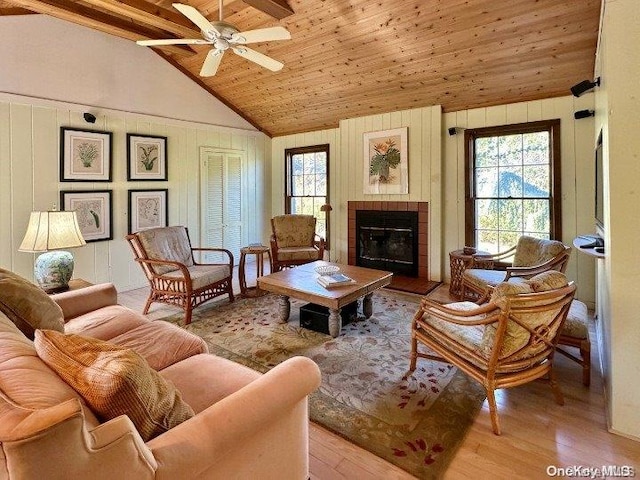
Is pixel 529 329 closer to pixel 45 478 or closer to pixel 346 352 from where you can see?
pixel 346 352

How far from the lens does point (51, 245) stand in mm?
3096

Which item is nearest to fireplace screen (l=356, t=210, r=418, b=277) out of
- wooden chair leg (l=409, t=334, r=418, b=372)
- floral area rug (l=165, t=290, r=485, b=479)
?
floral area rug (l=165, t=290, r=485, b=479)

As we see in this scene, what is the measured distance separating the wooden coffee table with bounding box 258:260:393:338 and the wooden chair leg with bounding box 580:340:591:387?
165cm

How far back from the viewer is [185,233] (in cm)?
448

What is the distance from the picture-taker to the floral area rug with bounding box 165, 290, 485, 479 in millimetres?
1921

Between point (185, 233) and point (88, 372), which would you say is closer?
point (88, 372)

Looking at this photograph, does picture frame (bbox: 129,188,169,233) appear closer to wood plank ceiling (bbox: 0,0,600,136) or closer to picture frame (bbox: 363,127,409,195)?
wood plank ceiling (bbox: 0,0,600,136)

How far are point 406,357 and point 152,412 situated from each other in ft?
7.21

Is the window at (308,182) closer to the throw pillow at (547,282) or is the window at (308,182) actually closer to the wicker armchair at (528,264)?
the wicker armchair at (528,264)

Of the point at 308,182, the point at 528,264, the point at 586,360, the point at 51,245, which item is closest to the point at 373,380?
the point at 586,360

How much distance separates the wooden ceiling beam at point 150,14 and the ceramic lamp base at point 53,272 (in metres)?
2.57

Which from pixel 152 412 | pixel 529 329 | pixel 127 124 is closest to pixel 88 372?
pixel 152 412

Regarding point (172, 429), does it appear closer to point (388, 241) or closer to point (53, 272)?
point (53, 272)

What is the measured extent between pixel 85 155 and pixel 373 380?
454 centimetres
